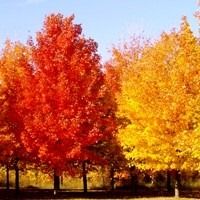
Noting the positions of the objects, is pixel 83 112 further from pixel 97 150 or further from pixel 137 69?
pixel 137 69

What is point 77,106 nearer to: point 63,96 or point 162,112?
point 63,96

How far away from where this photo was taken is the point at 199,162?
4006 cm

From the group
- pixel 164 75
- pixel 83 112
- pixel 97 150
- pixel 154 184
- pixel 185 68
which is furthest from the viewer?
pixel 154 184

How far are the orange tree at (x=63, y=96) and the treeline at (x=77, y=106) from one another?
64mm

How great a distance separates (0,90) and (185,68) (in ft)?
49.1

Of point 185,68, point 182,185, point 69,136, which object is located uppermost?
point 185,68

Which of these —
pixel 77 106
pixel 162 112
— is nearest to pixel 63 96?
pixel 77 106

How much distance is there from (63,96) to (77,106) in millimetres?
1304

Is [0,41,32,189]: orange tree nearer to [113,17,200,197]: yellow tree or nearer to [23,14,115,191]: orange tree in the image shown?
[23,14,115,191]: orange tree

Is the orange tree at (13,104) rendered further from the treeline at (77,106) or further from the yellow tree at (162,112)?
the yellow tree at (162,112)

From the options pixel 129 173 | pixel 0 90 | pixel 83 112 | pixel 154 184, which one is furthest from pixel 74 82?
pixel 154 184

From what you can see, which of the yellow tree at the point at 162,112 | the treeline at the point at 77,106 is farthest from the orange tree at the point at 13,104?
the yellow tree at the point at 162,112

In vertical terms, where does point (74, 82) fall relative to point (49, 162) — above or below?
above

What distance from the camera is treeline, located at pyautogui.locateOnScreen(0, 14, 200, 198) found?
40.9 meters
